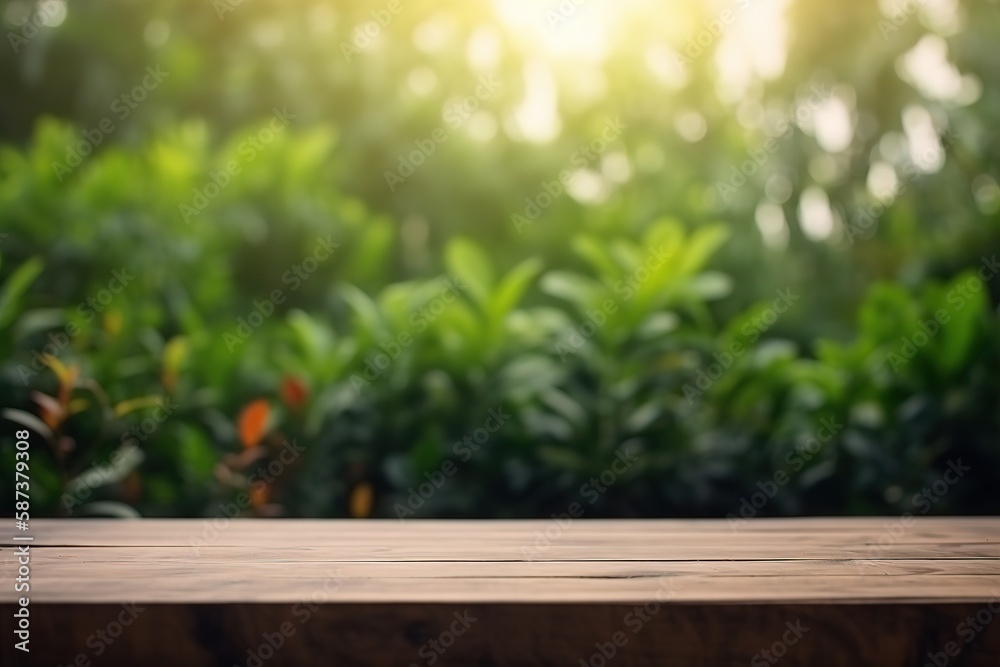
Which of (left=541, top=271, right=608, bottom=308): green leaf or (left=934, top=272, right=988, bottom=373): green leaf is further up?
(left=541, top=271, right=608, bottom=308): green leaf

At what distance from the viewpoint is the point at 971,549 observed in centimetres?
130

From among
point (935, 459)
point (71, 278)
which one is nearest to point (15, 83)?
point (71, 278)

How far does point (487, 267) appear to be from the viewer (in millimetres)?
2543

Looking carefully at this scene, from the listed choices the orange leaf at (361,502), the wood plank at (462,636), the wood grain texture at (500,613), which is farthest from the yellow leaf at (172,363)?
the wood plank at (462,636)

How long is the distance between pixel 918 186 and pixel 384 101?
9.38ft

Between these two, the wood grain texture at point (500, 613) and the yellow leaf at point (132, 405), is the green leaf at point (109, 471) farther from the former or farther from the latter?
the wood grain texture at point (500, 613)

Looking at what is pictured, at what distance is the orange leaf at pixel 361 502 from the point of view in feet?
7.29

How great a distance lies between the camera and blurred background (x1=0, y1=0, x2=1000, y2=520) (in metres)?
2.25

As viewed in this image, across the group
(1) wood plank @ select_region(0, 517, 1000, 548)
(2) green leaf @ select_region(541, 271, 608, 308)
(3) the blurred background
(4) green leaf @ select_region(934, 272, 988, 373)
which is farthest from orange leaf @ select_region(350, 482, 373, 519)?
(4) green leaf @ select_region(934, 272, 988, 373)

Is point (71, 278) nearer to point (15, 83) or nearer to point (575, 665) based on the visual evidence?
point (575, 665)

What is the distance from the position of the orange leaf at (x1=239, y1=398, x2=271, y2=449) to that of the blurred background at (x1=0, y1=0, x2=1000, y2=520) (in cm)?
1

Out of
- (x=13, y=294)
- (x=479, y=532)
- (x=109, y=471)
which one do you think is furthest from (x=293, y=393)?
(x=479, y=532)

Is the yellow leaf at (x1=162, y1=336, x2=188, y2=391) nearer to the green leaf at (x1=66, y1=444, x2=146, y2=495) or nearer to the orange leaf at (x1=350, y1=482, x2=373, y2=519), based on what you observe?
the green leaf at (x1=66, y1=444, x2=146, y2=495)

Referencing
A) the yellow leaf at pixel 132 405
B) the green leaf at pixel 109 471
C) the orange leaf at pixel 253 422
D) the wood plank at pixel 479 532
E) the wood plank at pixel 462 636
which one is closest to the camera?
the wood plank at pixel 462 636
